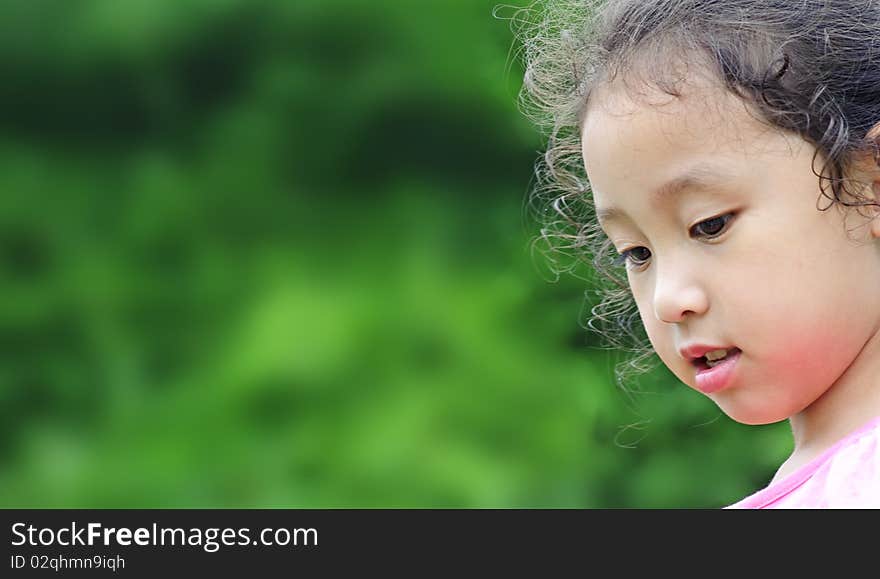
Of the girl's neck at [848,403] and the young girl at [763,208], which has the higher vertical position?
the young girl at [763,208]

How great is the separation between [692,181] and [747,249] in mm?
58

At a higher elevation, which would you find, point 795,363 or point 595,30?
point 595,30

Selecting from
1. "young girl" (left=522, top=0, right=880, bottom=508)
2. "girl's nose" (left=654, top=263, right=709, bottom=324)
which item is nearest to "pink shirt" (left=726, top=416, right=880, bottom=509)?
"young girl" (left=522, top=0, right=880, bottom=508)

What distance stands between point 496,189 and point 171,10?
583 mm

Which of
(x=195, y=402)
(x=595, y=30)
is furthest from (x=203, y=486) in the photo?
(x=595, y=30)

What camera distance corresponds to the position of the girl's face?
81cm

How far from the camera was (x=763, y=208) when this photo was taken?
81 cm

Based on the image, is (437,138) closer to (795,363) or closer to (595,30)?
(595,30)

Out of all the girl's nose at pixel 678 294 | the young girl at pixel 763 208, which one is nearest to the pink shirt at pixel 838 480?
the young girl at pixel 763 208

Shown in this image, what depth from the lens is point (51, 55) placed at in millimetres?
2010

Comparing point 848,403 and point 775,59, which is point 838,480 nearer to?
point 848,403

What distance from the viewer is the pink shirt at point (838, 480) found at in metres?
0.75

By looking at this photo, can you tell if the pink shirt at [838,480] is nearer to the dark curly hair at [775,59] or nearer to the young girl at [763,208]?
the young girl at [763,208]

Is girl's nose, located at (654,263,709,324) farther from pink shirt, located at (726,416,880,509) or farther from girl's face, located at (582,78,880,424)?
pink shirt, located at (726,416,880,509)
